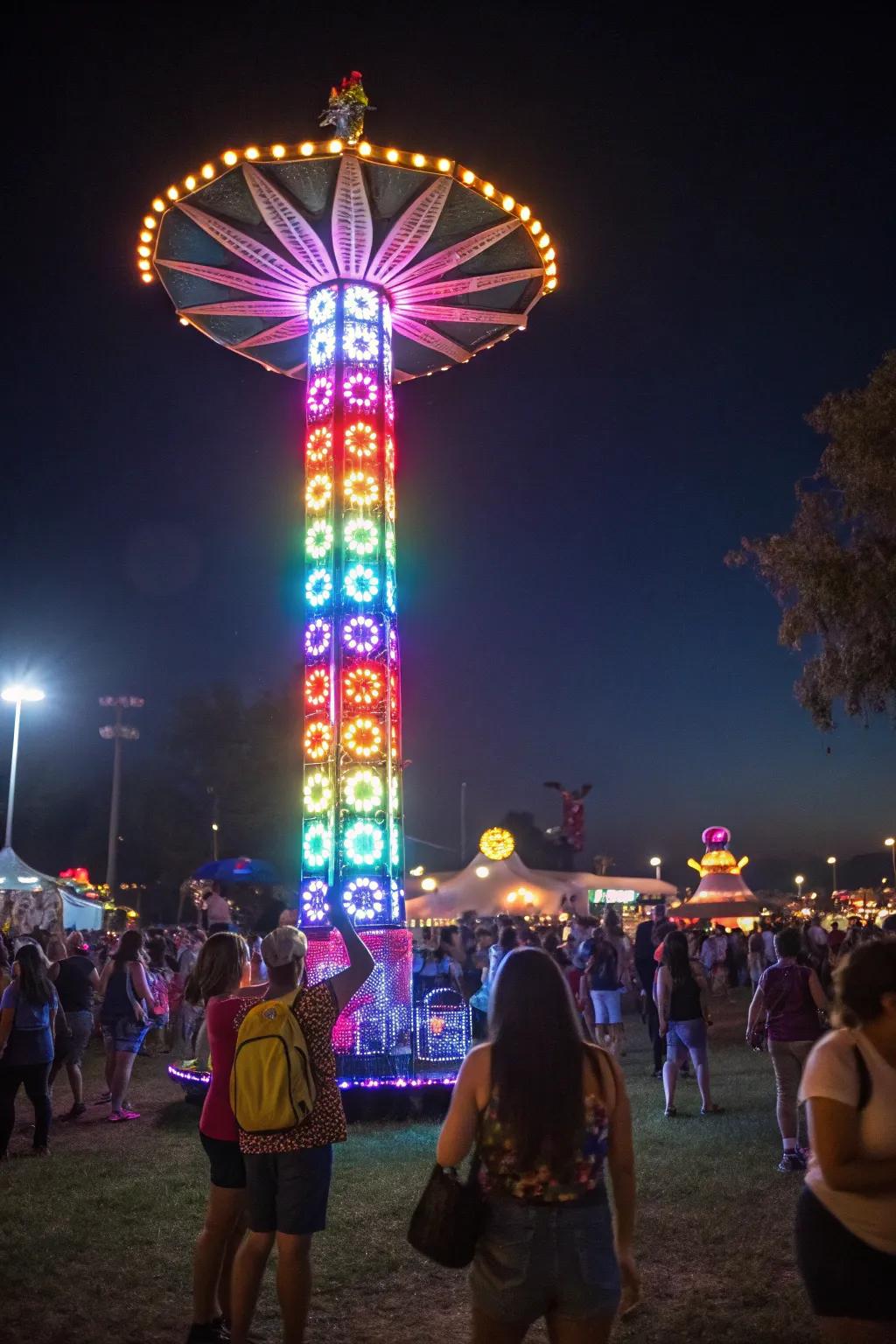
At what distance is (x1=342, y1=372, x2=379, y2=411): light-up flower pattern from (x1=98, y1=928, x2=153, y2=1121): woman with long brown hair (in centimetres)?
761

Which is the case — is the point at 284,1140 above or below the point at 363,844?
below

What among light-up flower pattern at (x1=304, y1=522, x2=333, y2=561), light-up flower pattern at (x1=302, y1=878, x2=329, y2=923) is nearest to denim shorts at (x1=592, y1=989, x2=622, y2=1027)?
light-up flower pattern at (x1=302, y1=878, x2=329, y2=923)

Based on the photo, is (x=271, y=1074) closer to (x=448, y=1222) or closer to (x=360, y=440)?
(x=448, y=1222)

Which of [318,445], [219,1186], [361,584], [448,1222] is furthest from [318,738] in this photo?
[448,1222]

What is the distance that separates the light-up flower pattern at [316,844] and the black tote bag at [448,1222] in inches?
429

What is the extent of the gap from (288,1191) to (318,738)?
32.7ft

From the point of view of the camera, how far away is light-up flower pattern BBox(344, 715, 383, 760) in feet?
47.2

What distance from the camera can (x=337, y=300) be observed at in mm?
15992

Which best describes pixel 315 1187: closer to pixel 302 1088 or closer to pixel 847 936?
pixel 302 1088

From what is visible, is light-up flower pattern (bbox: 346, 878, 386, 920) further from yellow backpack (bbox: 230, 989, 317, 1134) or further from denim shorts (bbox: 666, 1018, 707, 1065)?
yellow backpack (bbox: 230, 989, 317, 1134)

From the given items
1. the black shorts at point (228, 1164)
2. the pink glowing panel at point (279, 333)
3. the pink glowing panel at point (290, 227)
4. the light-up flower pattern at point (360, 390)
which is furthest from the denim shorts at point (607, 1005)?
the pink glowing panel at point (279, 333)

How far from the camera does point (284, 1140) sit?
476 cm

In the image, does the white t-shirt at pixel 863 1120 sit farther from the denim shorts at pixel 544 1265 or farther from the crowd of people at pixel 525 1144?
the denim shorts at pixel 544 1265

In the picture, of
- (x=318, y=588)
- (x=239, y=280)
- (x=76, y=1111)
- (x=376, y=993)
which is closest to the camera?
(x=76, y=1111)
